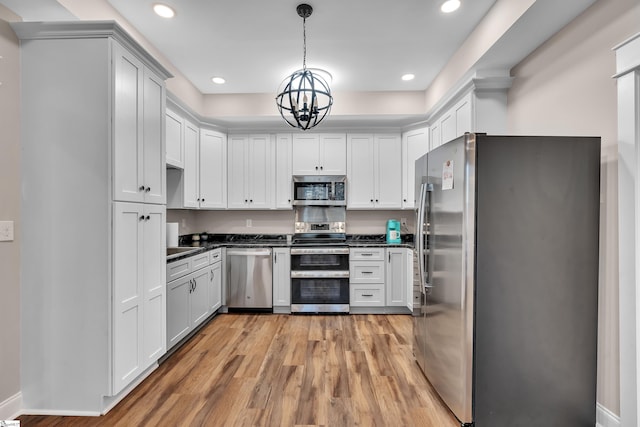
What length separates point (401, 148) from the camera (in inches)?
171

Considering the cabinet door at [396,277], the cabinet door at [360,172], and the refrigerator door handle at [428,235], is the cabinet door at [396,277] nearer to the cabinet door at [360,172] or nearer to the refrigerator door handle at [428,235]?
the cabinet door at [360,172]

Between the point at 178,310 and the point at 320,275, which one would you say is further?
the point at 320,275

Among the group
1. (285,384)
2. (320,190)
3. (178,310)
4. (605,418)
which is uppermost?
(320,190)

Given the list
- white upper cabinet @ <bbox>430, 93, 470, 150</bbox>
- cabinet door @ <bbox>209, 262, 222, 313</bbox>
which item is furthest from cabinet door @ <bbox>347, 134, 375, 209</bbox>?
cabinet door @ <bbox>209, 262, 222, 313</bbox>

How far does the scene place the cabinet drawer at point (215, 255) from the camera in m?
3.69

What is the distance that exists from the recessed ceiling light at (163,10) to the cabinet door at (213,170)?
5.83ft

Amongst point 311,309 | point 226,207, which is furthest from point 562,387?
point 226,207

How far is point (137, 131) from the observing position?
2.20 metres

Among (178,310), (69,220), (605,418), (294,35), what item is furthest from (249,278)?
(605,418)

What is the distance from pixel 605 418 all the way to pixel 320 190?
3.38m

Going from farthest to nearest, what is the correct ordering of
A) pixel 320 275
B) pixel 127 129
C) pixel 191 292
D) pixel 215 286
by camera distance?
pixel 320 275, pixel 215 286, pixel 191 292, pixel 127 129

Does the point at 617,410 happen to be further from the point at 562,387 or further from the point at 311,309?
the point at 311,309

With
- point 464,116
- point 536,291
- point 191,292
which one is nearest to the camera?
point 536,291

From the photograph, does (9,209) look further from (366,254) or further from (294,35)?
(366,254)
